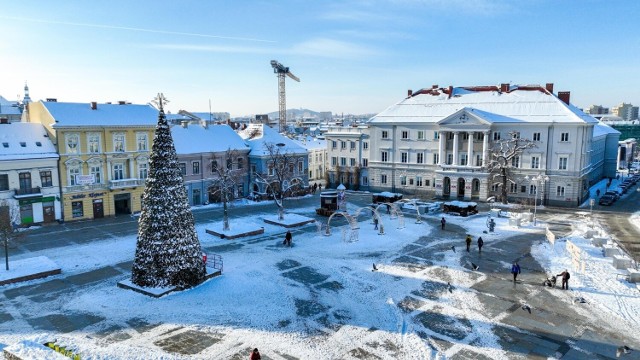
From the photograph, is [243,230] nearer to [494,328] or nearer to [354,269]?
[354,269]

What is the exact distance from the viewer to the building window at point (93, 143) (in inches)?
1783

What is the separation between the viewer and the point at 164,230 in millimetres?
24312

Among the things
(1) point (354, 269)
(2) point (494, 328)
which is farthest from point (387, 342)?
(1) point (354, 269)

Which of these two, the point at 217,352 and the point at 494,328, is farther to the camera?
the point at 494,328

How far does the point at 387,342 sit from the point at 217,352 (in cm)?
717

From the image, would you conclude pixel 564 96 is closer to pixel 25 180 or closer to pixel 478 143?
pixel 478 143

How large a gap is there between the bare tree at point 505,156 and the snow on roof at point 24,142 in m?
48.1

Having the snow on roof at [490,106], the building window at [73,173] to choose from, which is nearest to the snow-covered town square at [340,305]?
the building window at [73,173]

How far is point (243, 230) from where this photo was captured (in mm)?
38969

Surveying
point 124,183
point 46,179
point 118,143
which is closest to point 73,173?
point 46,179

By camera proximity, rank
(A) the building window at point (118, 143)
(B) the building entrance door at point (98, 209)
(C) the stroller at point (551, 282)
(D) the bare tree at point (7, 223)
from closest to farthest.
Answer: (C) the stroller at point (551, 282) → (D) the bare tree at point (7, 223) → (B) the building entrance door at point (98, 209) → (A) the building window at point (118, 143)

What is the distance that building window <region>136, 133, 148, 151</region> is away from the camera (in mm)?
48719

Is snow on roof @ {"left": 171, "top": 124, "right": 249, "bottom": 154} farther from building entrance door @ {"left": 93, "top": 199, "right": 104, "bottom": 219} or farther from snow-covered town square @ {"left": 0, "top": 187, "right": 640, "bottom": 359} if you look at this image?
snow-covered town square @ {"left": 0, "top": 187, "right": 640, "bottom": 359}

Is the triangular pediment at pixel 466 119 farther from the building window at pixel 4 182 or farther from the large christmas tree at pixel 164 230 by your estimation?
the building window at pixel 4 182
